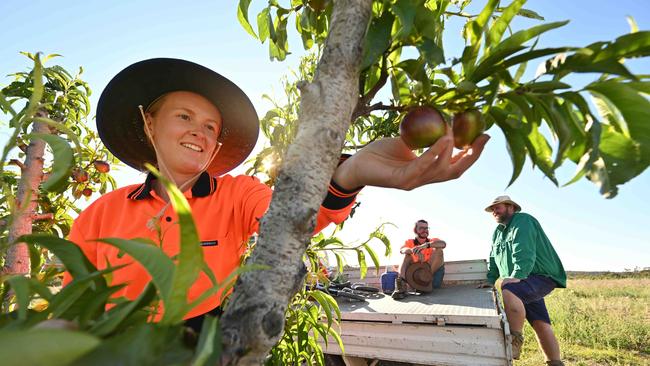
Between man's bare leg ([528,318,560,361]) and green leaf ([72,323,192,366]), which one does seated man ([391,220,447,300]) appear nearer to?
man's bare leg ([528,318,560,361])

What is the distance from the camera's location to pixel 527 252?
13.9 ft

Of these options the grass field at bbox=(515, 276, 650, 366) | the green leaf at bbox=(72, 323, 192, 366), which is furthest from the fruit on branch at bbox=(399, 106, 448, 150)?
the grass field at bbox=(515, 276, 650, 366)

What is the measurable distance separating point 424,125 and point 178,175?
1254 millimetres

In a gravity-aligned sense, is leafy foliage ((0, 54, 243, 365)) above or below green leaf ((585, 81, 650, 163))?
below

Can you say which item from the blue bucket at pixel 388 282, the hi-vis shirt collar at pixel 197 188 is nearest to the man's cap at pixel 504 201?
the blue bucket at pixel 388 282

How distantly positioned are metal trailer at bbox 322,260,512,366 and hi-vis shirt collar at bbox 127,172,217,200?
1.78 metres

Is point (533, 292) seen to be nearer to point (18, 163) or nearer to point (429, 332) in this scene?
point (429, 332)

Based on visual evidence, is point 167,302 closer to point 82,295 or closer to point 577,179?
point 82,295

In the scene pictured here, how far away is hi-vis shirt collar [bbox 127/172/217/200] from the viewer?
166 centimetres

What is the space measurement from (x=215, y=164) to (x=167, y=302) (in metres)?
1.83

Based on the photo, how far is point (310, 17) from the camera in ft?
3.73

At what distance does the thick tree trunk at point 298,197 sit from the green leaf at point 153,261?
0.43 feet

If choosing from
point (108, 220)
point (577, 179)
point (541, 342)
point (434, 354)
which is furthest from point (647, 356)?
point (108, 220)

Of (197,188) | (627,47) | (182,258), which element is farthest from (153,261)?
(197,188)
